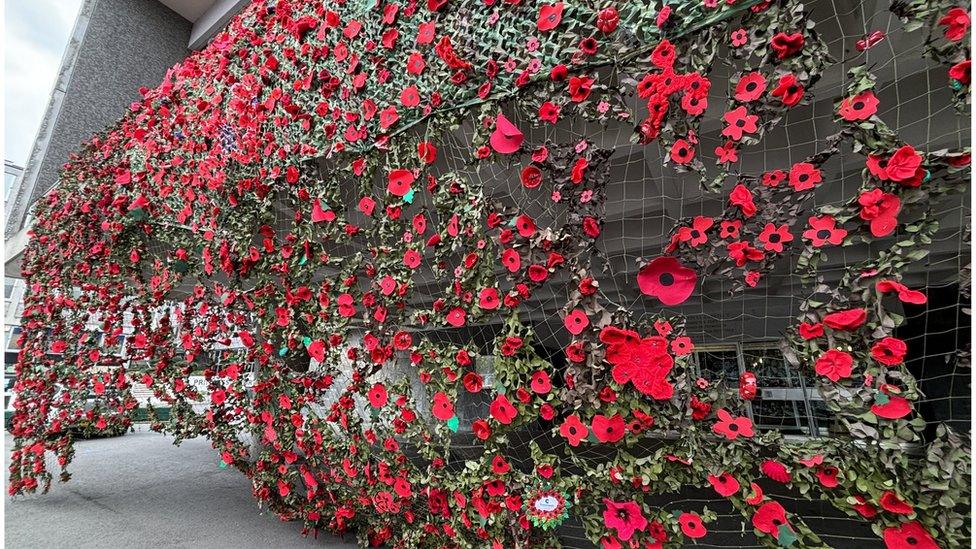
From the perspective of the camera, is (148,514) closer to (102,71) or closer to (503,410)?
(503,410)

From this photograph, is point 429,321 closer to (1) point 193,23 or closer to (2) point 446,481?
(2) point 446,481

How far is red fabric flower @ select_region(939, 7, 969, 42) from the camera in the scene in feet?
3.49

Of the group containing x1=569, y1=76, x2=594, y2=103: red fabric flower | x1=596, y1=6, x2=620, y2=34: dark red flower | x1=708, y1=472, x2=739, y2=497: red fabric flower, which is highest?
x1=596, y1=6, x2=620, y2=34: dark red flower

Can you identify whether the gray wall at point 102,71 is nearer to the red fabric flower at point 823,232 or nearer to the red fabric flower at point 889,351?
the red fabric flower at point 823,232

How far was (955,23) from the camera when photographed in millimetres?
1071

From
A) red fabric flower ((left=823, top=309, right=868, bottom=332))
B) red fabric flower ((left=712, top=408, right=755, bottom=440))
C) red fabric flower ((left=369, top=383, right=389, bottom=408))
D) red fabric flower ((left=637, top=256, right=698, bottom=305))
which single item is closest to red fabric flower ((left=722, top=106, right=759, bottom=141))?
red fabric flower ((left=637, top=256, right=698, bottom=305))

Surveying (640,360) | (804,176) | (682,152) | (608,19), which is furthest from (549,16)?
(640,360)

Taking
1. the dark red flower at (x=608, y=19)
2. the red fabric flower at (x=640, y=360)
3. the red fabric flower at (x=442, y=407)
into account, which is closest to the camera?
the red fabric flower at (x=640, y=360)

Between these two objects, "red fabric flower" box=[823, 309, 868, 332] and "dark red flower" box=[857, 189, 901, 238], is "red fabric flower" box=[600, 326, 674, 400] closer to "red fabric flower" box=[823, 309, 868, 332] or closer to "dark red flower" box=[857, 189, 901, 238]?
"red fabric flower" box=[823, 309, 868, 332]

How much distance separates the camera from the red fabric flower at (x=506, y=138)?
1.62 m

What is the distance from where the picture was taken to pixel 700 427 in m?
1.37

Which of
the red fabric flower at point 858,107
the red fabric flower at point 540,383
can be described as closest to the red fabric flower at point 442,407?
the red fabric flower at point 540,383

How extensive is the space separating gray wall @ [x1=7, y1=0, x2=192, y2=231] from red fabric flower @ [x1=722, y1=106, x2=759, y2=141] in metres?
7.05

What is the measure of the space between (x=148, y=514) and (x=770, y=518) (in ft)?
12.0
